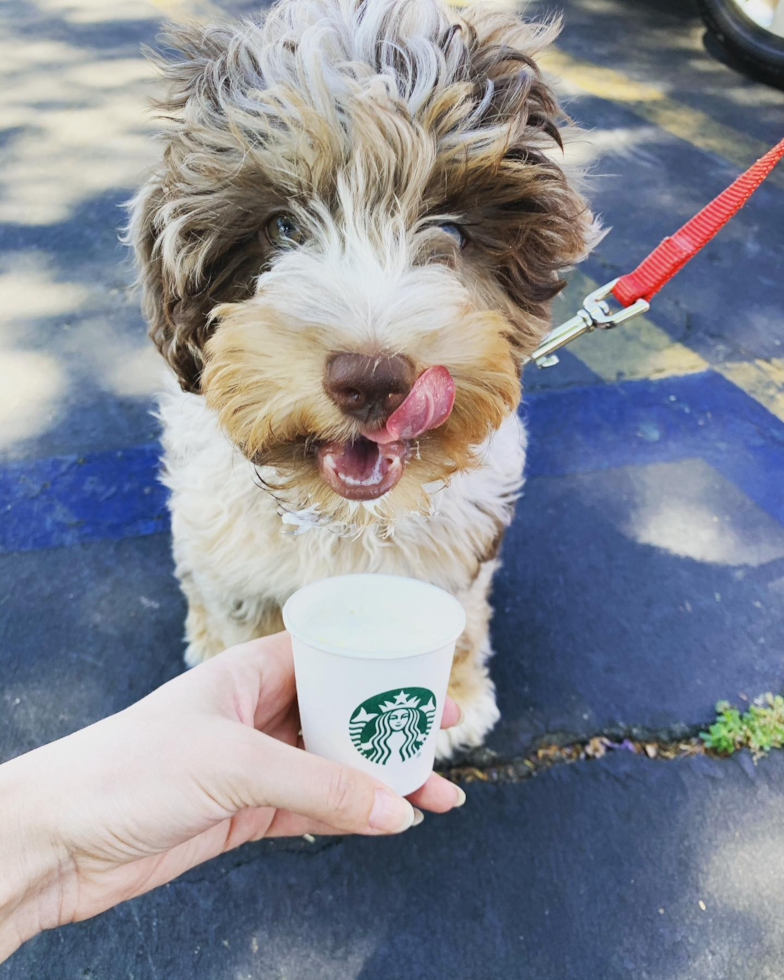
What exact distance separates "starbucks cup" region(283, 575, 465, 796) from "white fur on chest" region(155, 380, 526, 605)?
50 centimetres

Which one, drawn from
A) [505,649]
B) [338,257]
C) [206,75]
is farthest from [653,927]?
[206,75]

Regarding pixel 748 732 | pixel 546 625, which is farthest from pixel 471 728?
pixel 748 732

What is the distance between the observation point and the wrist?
133 cm

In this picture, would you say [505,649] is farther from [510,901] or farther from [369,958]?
[369,958]

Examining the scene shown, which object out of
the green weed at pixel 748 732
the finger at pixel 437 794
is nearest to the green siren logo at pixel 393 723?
the finger at pixel 437 794

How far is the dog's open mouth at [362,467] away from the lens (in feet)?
5.34

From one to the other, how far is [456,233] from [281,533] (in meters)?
0.88

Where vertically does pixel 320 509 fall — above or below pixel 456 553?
above

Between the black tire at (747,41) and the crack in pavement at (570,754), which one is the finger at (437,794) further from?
the black tire at (747,41)

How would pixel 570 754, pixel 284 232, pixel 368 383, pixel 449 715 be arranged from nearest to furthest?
1. pixel 368 383
2. pixel 284 232
3. pixel 449 715
4. pixel 570 754

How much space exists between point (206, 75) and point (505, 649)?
1891mm

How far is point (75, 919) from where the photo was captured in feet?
4.95

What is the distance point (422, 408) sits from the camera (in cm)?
149

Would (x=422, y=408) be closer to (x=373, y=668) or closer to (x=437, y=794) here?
(x=373, y=668)
